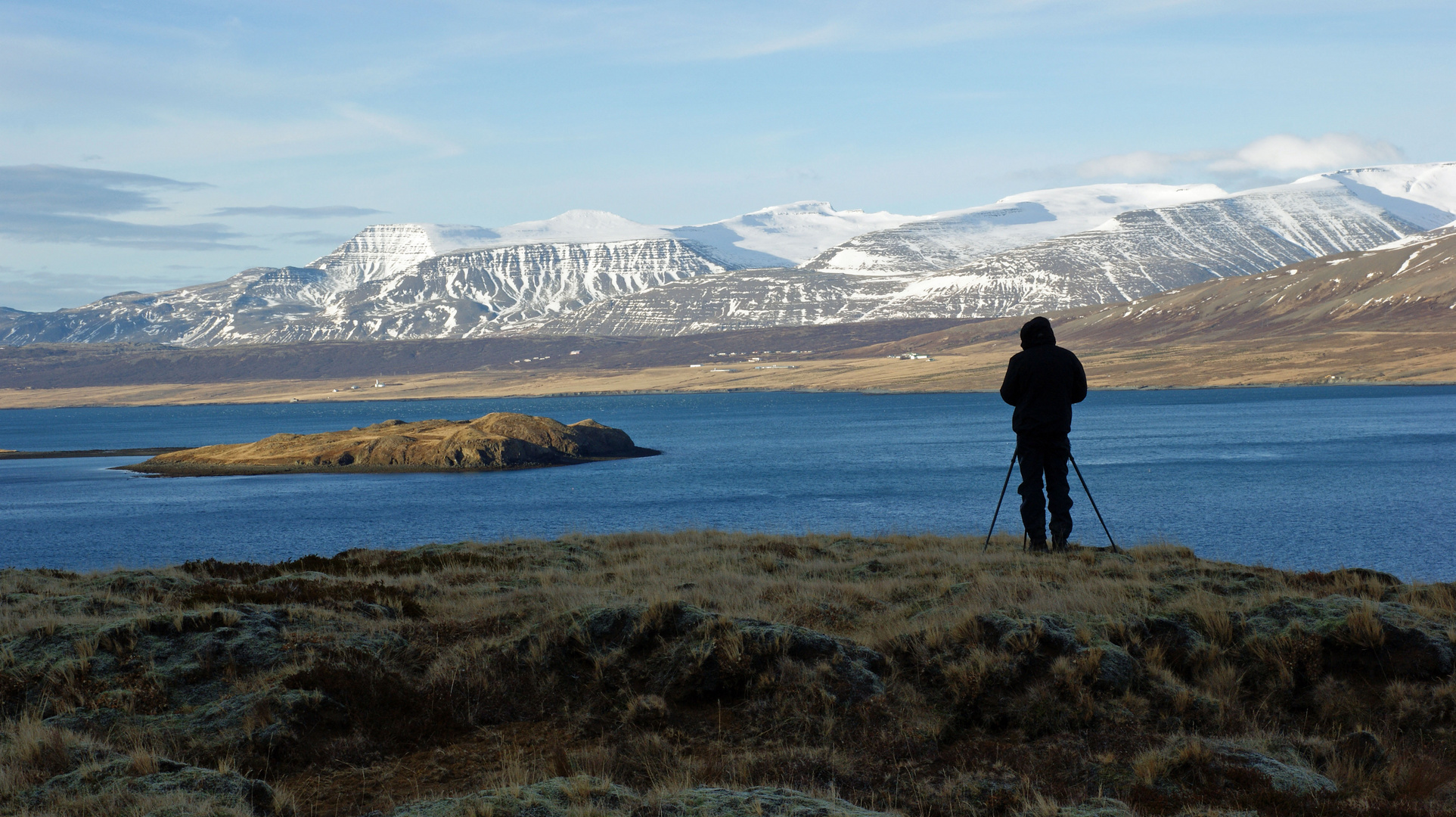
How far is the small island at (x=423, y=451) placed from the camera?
85.1m

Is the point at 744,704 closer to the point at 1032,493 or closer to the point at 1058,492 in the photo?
the point at 1032,493

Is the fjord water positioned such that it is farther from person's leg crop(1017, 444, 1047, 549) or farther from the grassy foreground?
the grassy foreground

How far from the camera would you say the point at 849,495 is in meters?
55.3

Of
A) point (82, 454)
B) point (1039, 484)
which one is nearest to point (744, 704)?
→ point (1039, 484)

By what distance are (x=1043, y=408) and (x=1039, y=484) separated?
3.90 ft

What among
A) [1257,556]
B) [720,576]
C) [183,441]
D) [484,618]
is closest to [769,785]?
[484,618]

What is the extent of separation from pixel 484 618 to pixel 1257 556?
93.3ft

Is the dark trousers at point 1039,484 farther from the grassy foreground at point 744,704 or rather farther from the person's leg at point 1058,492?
the grassy foreground at point 744,704

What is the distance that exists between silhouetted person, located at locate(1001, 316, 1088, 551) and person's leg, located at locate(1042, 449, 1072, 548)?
0.01 metres

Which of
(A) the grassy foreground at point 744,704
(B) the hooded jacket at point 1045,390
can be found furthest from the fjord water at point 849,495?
(A) the grassy foreground at point 744,704

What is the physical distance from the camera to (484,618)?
11.0 meters

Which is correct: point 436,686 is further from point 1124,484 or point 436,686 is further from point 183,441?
point 183,441

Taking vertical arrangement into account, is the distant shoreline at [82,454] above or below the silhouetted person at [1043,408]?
below

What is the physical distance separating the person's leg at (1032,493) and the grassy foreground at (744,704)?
3.24 metres
